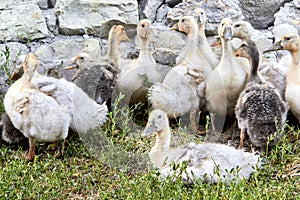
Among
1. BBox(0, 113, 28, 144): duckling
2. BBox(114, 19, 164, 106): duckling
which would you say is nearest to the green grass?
BBox(0, 113, 28, 144): duckling

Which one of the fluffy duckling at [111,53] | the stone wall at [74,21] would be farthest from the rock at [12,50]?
the fluffy duckling at [111,53]

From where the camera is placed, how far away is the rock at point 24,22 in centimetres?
596

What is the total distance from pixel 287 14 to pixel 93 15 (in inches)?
68.1

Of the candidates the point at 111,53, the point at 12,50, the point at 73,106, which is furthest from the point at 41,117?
the point at 12,50

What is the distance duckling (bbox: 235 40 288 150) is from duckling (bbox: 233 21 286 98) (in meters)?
0.24

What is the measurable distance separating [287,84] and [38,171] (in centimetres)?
191

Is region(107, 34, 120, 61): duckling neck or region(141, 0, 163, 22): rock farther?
region(141, 0, 163, 22): rock

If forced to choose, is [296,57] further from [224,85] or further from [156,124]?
[156,124]

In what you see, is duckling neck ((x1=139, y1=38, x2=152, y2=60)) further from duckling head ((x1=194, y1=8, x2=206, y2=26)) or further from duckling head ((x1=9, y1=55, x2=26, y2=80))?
duckling head ((x1=9, y1=55, x2=26, y2=80))

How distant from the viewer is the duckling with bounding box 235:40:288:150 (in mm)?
4805

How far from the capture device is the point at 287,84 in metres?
5.17

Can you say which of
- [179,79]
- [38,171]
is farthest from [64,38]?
[38,171]

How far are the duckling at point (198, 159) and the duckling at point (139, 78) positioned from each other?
2.20ft

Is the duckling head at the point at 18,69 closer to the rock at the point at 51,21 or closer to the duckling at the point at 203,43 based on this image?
the rock at the point at 51,21
